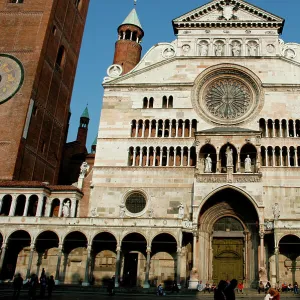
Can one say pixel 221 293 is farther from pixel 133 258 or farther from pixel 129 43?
pixel 129 43

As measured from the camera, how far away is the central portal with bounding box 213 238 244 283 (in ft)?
97.1

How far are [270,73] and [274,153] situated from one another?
6.98 m

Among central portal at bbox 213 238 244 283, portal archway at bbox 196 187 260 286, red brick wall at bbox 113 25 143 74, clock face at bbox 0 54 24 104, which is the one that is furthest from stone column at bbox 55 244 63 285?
red brick wall at bbox 113 25 143 74

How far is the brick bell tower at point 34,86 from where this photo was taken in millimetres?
33188

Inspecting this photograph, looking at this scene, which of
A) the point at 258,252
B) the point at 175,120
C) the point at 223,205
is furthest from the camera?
the point at 175,120

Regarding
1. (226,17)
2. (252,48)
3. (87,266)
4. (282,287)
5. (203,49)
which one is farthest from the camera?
(226,17)

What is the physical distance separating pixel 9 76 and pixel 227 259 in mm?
23103

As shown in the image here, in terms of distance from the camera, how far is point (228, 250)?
3025 centimetres

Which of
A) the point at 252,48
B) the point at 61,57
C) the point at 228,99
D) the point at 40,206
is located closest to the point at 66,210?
the point at 40,206

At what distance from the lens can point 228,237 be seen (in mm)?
30422

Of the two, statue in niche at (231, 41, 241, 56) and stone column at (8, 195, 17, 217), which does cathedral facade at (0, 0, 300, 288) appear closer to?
statue in niche at (231, 41, 241, 56)

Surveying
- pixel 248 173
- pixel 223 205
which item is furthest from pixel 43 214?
pixel 248 173

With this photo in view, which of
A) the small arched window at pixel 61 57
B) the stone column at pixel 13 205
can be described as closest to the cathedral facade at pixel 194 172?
the stone column at pixel 13 205

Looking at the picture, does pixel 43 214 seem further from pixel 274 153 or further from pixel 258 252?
pixel 274 153
